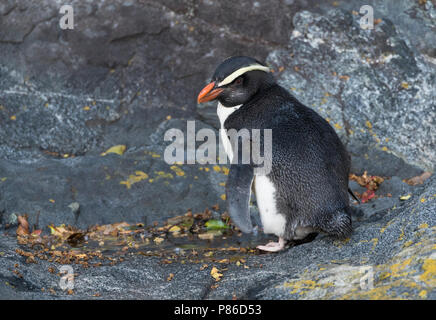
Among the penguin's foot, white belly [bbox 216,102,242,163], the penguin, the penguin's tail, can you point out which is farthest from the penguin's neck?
the penguin's tail

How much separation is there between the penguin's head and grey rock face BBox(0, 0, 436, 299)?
1021mm

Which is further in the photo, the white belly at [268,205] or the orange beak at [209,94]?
the orange beak at [209,94]

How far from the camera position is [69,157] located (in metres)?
5.05

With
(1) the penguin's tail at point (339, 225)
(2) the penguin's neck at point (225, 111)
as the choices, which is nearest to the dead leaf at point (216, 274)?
(1) the penguin's tail at point (339, 225)

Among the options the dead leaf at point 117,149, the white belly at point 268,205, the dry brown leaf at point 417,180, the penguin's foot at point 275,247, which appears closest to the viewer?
the white belly at point 268,205

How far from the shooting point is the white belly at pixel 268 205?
3.30 metres

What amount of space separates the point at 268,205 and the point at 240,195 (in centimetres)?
20

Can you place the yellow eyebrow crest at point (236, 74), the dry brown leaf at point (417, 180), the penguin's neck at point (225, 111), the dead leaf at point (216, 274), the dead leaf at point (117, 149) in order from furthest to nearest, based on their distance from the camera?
the dead leaf at point (117, 149)
the dry brown leaf at point (417, 180)
the penguin's neck at point (225, 111)
the yellow eyebrow crest at point (236, 74)
the dead leaf at point (216, 274)

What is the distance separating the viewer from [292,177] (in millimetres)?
3232

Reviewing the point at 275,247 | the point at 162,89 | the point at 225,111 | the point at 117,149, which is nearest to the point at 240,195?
the point at 275,247

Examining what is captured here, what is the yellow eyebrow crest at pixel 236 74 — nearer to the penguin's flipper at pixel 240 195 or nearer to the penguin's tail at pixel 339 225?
the penguin's flipper at pixel 240 195

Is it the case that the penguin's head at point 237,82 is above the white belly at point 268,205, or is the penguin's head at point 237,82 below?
above

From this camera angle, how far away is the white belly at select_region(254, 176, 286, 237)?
10.8ft

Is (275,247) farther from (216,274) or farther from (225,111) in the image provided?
(225,111)
